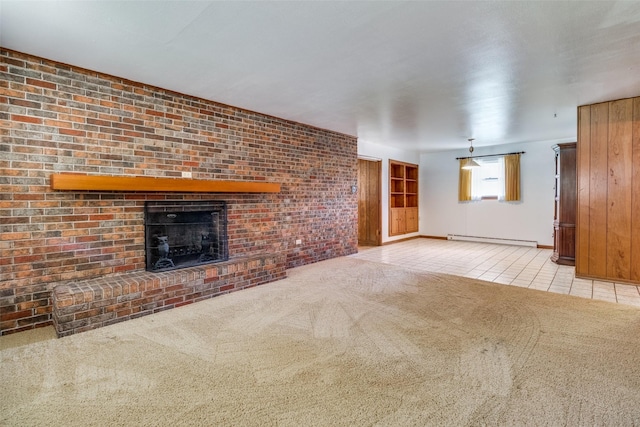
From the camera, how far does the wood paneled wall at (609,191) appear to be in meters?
4.04

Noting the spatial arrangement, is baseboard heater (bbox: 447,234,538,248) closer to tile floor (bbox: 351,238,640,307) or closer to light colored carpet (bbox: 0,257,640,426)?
tile floor (bbox: 351,238,640,307)

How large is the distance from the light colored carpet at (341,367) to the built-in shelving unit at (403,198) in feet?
15.5

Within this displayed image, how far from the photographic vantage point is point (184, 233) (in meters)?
3.92

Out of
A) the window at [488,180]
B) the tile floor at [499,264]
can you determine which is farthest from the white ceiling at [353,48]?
the window at [488,180]

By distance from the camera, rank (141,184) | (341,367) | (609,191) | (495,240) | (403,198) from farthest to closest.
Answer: (403,198)
(495,240)
(609,191)
(141,184)
(341,367)

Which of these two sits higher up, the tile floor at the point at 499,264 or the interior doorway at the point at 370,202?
the interior doorway at the point at 370,202

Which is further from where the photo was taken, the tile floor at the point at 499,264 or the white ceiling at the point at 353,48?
the tile floor at the point at 499,264

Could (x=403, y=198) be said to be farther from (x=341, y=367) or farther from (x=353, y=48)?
(x=341, y=367)

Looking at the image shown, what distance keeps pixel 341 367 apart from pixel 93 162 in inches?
118

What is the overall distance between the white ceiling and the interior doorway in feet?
10.8

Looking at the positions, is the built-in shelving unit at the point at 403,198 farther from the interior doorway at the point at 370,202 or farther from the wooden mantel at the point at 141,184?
the wooden mantel at the point at 141,184

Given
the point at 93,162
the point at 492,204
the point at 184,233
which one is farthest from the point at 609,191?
the point at 93,162

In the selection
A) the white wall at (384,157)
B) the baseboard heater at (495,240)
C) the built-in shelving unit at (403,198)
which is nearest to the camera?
the white wall at (384,157)

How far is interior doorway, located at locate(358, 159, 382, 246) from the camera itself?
761 cm
